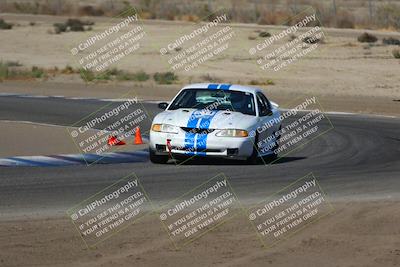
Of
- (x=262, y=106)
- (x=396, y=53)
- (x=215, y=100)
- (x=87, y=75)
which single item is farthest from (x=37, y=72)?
(x=215, y=100)

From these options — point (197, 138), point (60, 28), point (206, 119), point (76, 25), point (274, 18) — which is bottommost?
point (274, 18)

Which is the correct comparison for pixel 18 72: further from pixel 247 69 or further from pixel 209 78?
pixel 247 69

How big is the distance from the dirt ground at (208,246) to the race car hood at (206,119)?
15.0 ft

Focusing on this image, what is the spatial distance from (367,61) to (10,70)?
44.9 ft

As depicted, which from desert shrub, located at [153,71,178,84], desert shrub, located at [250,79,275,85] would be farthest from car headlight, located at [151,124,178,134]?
desert shrub, located at [153,71,178,84]

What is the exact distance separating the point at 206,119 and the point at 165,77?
21721mm

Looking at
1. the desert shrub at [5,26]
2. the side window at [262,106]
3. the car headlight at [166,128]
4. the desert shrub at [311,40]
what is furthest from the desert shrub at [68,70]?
the car headlight at [166,128]

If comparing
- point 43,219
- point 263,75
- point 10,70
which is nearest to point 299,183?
point 43,219

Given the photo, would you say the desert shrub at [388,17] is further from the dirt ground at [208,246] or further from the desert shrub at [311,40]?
the dirt ground at [208,246]

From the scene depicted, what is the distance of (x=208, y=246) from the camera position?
444 inches

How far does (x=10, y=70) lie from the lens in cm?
4169

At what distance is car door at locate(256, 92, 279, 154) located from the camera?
59.7 ft

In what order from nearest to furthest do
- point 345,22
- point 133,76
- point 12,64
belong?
point 133,76, point 12,64, point 345,22

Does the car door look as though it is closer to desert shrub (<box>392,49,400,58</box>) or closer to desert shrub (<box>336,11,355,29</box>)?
desert shrub (<box>392,49,400,58</box>)
